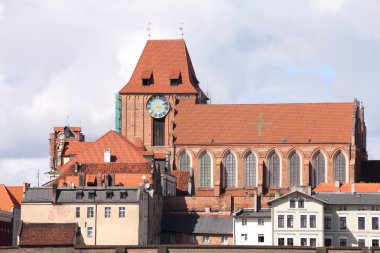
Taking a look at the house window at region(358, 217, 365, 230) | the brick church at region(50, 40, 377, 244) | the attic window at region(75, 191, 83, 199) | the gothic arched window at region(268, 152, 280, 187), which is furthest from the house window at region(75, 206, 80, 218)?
the gothic arched window at region(268, 152, 280, 187)

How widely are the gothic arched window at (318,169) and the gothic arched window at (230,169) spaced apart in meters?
9.48

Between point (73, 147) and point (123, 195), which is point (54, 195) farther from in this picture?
point (73, 147)

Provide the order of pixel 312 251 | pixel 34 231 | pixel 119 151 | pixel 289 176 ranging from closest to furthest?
1. pixel 312 251
2. pixel 34 231
3. pixel 119 151
4. pixel 289 176

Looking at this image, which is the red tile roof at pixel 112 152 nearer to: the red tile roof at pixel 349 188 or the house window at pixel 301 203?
the red tile roof at pixel 349 188

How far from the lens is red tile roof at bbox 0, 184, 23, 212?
155938 millimetres

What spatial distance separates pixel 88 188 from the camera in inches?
5605

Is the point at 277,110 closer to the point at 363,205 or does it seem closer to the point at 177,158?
the point at 177,158

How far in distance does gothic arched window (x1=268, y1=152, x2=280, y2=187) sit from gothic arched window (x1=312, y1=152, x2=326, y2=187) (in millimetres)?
4228

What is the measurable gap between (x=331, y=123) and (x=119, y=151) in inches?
1060

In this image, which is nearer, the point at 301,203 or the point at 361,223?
the point at 361,223

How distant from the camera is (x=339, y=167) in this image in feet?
556

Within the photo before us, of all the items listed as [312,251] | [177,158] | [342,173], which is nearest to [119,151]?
[177,158]

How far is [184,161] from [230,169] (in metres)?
5.52

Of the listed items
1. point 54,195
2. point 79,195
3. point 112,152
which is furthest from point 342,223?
point 112,152
